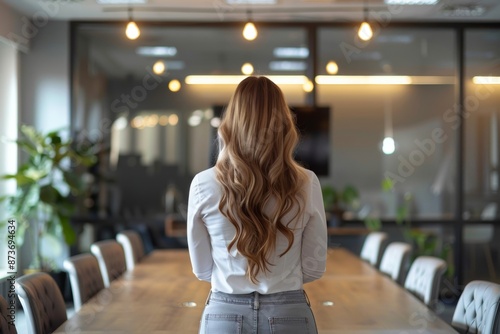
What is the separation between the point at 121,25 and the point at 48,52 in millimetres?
812

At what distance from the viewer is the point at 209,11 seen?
760cm

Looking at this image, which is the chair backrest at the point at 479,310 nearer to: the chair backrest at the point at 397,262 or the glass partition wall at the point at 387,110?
the chair backrest at the point at 397,262

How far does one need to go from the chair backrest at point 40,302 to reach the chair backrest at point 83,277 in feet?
1.10

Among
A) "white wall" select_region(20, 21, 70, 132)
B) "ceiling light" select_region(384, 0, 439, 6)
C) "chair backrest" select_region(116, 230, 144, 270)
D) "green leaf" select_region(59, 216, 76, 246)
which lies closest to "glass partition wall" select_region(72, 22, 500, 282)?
"white wall" select_region(20, 21, 70, 132)

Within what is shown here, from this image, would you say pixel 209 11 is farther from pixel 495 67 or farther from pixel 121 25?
pixel 495 67

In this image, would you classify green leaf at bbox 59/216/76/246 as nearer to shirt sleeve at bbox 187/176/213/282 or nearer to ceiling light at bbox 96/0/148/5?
ceiling light at bbox 96/0/148/5

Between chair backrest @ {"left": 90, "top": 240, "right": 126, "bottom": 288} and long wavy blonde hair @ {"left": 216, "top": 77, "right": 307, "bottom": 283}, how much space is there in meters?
2.65

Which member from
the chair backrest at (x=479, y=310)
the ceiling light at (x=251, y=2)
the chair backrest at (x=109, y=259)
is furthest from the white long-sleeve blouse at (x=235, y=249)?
the ceiling light at (x=251, y=2)

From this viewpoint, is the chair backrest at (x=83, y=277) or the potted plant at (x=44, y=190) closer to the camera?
the chair backrest at (x=83, y=277)

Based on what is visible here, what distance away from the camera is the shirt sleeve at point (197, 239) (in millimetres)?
2262

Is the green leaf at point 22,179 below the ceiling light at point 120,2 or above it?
below

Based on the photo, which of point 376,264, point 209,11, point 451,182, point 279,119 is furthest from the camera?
point 451,182

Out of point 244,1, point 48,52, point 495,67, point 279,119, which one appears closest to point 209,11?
point 244,1

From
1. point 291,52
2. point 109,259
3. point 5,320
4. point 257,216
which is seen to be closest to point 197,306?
point 5,320
